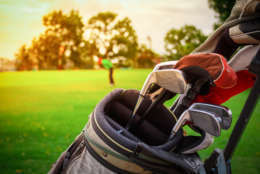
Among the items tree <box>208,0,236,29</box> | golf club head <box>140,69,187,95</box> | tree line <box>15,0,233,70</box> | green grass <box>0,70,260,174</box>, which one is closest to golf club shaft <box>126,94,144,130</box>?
golf club head <box>140,69,187,95</box>

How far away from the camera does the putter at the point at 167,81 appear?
97 centimetres

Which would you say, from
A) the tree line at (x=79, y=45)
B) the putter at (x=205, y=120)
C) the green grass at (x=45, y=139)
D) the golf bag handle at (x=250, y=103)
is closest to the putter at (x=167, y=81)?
the putter at (x=205, y=120)

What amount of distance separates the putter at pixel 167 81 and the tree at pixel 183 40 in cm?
569

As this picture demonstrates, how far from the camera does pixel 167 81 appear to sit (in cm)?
103

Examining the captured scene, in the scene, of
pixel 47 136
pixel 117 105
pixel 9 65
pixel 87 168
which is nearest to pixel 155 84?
pixel 117 105

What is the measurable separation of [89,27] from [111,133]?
29.9 m

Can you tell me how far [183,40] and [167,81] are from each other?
6645 mm

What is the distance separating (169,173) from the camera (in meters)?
1.08

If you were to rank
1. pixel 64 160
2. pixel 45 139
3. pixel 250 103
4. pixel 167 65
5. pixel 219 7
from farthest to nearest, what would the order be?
pixel 219 7, pixel 45 139, pixel 64 160, pixel 167 65, pixel 250 103

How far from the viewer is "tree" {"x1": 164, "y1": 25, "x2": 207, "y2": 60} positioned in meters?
6.65

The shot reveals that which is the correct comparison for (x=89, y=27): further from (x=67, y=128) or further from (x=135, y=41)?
(x=67, y=128)

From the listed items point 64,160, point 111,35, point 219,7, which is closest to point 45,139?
point 64,160

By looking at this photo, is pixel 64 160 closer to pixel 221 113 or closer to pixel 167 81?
pixel 167 81

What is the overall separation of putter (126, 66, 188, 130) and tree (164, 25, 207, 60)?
18.7 ft
